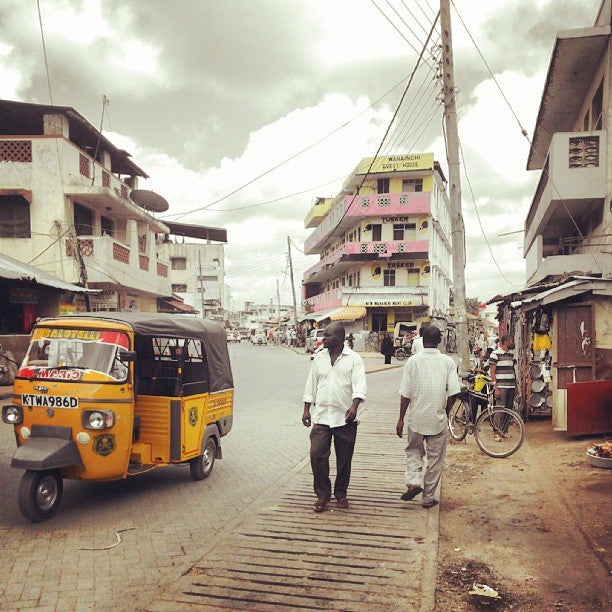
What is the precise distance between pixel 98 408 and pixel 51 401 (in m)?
0.48

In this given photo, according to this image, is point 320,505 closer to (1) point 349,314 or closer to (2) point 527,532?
(2) point 527,532

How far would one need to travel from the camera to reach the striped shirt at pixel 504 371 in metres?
9.49

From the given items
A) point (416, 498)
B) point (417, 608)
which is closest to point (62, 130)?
point (416, 498)

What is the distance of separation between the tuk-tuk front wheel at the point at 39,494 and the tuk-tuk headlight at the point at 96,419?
0.60m

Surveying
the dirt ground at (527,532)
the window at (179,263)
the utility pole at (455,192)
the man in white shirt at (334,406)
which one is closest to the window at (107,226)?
the utility pole at (455,192)

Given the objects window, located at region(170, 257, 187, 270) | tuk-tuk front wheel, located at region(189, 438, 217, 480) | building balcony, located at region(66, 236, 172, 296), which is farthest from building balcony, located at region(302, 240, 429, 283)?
tuk-tuk front wheel, located at region(189, 438, 217, 480)

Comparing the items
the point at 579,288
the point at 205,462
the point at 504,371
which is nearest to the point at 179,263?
the point at 504,371

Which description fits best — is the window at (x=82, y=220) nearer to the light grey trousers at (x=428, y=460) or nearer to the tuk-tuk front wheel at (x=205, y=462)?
the tuk-tuk front wheel at (x=205, y=462)

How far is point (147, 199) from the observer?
2569 centimetres

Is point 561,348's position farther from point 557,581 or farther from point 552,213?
point 552,213

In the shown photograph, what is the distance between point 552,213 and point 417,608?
1653 cm

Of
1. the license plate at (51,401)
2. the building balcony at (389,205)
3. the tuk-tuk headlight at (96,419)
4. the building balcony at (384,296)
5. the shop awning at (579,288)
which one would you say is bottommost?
the tuk-tuk headlight at (96,419)

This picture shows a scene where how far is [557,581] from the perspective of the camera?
3986 mm

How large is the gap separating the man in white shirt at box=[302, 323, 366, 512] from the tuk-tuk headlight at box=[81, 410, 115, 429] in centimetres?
197
